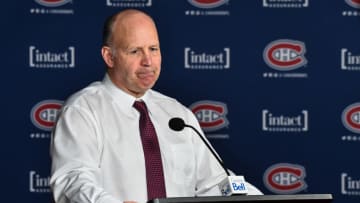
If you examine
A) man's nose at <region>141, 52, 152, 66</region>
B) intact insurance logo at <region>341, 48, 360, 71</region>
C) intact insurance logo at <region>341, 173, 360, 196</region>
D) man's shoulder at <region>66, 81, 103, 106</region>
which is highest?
man's nose at <region>141, 52, 152, 66</region>

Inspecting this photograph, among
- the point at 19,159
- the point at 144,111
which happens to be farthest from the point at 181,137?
the point at 19,159

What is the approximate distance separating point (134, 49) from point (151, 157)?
1.62ft

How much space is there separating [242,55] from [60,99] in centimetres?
108

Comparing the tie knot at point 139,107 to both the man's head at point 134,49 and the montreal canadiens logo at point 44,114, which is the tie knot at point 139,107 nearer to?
the man's head at point 134,49

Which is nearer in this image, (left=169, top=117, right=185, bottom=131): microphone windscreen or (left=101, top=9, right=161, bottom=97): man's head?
(left=169, top=117, right=185, bottom=131): microphone windscreen

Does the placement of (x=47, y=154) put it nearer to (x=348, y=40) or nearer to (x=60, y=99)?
(x=60, y=99)

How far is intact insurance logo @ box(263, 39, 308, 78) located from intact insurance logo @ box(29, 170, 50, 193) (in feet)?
4.64

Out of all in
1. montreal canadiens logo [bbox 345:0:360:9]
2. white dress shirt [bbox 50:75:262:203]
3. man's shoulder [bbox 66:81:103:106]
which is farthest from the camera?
montreal canadiens logo [bbox 345:0:360:9]

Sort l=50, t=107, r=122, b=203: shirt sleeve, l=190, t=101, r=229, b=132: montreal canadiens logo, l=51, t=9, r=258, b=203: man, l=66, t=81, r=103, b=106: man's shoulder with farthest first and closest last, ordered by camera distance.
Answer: l=190, t=101, r=229, b=132: montreal canadiens logo < l=66, t=81, r=103, b=106: man's shoulder < l=51, t=9, r=258, b=203: man < l=50, t=107, r=122, b=203: shirt sleeve

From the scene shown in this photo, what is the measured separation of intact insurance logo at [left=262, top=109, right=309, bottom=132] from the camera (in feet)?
16.6

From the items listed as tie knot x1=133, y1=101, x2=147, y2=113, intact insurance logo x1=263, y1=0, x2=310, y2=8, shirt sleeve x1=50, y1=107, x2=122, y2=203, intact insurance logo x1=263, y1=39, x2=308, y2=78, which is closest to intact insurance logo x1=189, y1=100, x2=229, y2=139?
intact insurance logo x1=263, y1=39, x2=308, y2=78

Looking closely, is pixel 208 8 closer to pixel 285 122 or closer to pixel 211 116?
pixel 211 116

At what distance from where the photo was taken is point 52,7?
A: 16.6 ft

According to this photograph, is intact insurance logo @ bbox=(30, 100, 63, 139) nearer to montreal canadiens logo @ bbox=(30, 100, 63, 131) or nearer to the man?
montreal canadiens logo @ bbox=(30, 100, 63, 131)
